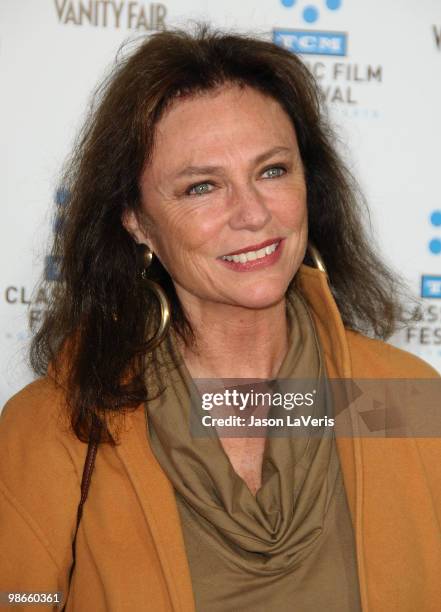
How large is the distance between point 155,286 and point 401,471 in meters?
0.64

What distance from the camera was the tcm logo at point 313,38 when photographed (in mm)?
2164

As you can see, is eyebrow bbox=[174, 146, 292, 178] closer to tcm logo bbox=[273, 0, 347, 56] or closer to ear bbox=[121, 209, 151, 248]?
ear bbox=[121, 209, 151, 248]

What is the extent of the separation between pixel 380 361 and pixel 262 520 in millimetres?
468

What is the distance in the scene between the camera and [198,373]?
182 cm

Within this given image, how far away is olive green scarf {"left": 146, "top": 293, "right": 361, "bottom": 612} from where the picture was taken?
1.58 m

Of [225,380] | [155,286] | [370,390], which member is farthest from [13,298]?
[370,390]

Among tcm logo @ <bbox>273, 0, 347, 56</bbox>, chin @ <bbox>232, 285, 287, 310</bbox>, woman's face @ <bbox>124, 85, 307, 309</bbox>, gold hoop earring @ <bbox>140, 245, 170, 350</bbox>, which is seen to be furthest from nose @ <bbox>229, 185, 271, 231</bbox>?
tcm logo @ <bbox>273, 0, 347, 56</bbox>

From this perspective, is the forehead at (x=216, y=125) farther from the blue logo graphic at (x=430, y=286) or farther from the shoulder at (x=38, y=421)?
the blue logo graphic at (x=430, y=286)

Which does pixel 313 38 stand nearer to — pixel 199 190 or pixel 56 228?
pixel 199 190

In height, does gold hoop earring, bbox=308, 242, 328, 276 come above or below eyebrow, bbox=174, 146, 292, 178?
below

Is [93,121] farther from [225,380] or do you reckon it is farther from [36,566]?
[36,566]

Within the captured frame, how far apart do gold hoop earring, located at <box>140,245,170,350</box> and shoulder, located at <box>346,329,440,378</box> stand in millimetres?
412

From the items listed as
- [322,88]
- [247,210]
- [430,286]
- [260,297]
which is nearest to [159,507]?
[260,297]

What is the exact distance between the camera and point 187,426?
170 cm
